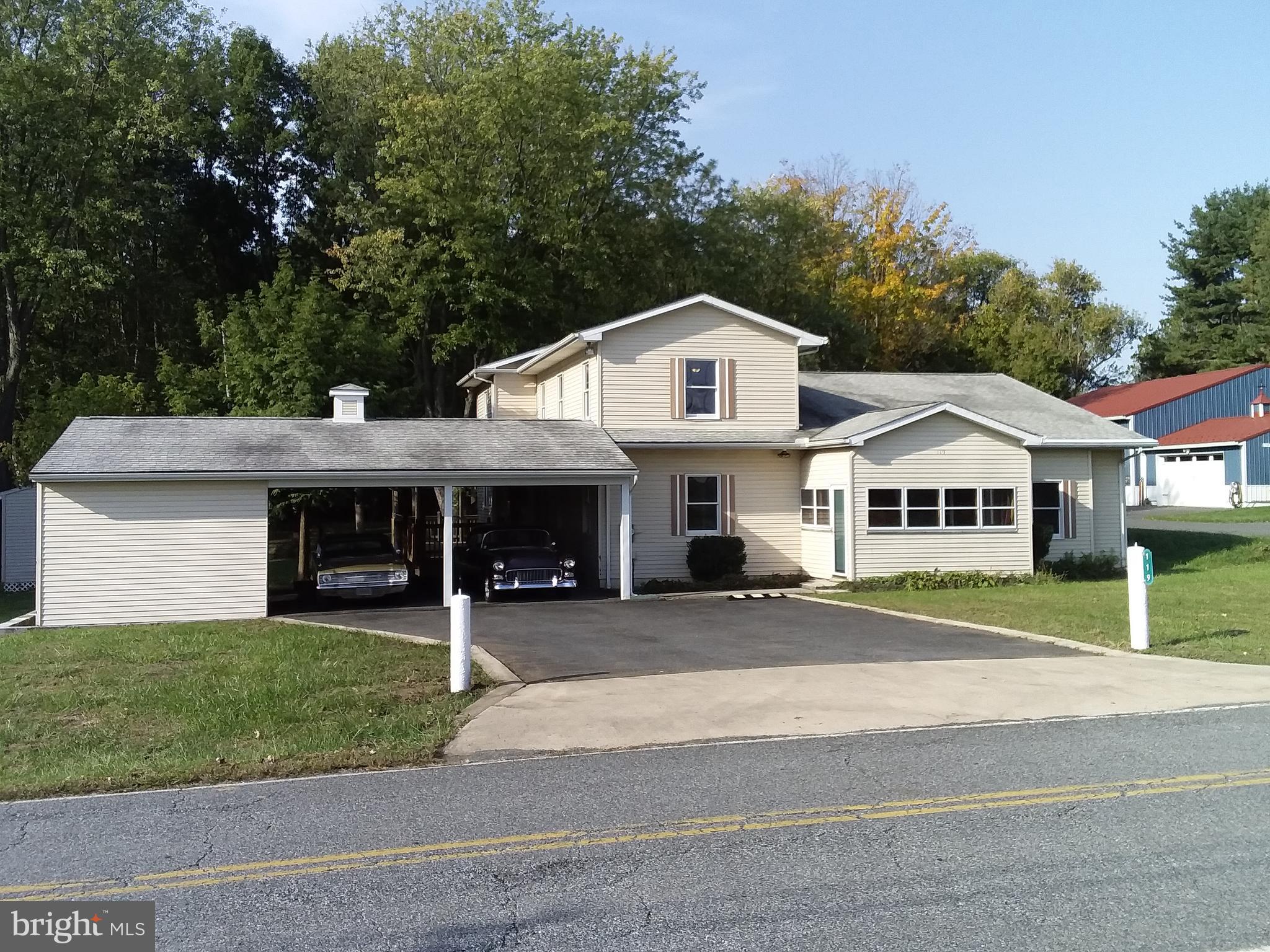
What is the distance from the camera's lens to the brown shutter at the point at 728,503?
24250 millimetres

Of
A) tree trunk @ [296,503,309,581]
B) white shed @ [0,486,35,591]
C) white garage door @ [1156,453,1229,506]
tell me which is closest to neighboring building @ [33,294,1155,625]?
tree trunk @ [296,503,309,581]

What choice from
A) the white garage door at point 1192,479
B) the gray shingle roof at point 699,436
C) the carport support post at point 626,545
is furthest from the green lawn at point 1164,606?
the white garage door at point 1192,479

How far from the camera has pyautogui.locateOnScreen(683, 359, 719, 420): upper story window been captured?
2462 centimetres

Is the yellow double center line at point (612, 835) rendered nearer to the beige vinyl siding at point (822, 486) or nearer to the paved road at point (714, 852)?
the paved road at point (714, 852)

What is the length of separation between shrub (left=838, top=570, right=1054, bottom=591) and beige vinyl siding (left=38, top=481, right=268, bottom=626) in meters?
11.7

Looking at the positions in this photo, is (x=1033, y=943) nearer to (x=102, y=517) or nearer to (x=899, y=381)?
(x=102, y=517)

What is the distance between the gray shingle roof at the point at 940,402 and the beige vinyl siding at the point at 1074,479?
1.55 feet

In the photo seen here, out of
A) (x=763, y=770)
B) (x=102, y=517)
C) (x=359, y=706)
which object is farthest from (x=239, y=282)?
(x=763, y=770)

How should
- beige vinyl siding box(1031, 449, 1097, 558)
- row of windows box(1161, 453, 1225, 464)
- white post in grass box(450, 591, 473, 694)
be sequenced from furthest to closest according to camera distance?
row of windows box(1161, 453, 1225, 464), beige vinyl siding box(1031, 449, 1097, 558), white post in grass box(450, 591, 473, 694)

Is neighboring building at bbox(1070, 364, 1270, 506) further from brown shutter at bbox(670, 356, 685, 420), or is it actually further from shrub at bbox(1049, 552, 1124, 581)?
brown shutter at bbox(670, 356, 685, 420)

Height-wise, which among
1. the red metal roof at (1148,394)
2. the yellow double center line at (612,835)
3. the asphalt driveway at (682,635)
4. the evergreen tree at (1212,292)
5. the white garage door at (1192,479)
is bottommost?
the yellow double center line at (612,835)

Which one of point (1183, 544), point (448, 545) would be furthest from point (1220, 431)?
point (448, 545)

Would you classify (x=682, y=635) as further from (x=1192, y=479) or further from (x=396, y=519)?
(x=1192, y=479)

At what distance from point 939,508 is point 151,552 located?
50.2ft
